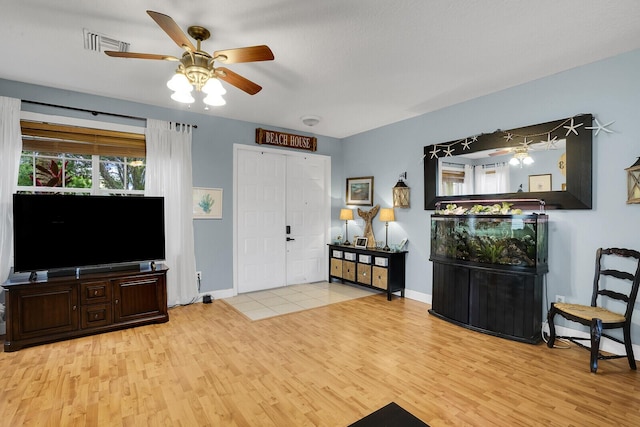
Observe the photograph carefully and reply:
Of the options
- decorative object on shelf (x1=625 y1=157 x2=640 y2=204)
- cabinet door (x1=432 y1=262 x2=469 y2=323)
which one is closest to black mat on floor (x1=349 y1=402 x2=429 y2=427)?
cabinet door (x1=432 y1=262 x2=469 y2=323)

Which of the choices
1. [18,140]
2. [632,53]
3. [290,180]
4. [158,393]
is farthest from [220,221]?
[632,53]

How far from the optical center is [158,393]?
7.59 ft

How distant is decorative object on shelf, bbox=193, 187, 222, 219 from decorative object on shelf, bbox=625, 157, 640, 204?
184 inches

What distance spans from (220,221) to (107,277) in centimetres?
165

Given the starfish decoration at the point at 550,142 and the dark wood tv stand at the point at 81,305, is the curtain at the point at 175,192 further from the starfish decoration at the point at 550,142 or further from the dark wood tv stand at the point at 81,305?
the starfish decoration at the point at 550,142

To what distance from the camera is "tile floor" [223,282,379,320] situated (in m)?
4.21

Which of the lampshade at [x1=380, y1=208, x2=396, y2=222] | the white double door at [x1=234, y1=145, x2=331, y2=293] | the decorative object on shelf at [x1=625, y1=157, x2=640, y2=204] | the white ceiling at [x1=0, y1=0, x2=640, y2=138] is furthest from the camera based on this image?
the white double door at [x1=234, y1=145, x2=331, y2=293]

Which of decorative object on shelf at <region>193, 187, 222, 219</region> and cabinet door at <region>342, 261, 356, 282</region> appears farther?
cabinet door at <region>342, 261, 356, 282</region>

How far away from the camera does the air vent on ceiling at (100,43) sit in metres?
2.55

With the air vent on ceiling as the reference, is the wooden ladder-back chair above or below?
below

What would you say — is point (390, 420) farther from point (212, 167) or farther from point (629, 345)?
point (212, 167)

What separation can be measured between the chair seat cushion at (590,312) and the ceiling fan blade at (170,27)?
3788mm

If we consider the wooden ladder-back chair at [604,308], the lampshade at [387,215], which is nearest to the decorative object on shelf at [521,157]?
the wooden ladder-back chair at [604,308]

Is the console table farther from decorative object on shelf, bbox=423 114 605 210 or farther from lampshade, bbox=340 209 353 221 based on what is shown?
decorative object on shelf, bbox=423 114 605 210
